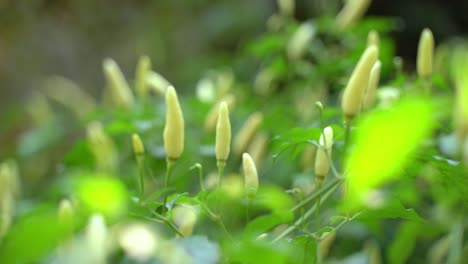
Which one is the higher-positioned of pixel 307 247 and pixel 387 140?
pixel 387 140

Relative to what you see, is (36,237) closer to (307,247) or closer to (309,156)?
(307,247)

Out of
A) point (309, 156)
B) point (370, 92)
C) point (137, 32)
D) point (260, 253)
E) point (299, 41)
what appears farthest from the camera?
point (137, 32)

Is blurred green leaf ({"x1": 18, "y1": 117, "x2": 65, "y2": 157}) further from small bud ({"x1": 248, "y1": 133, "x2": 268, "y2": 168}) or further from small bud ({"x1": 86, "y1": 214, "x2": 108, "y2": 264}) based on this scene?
small bud ({"x1": 86, "y1": 214, "x2": 108, "y2": 264})

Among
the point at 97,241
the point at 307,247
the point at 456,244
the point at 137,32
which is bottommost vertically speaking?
the point at 137,32

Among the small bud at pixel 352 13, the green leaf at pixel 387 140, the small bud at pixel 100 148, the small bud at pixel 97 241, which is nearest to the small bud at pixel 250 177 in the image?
the small bud at pixel 97 241

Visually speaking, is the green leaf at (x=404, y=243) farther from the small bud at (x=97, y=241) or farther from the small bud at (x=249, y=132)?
the small bud at (x=97, y=241)

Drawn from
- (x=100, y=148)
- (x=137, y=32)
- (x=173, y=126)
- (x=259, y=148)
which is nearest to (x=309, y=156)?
(x=259, y=148)
